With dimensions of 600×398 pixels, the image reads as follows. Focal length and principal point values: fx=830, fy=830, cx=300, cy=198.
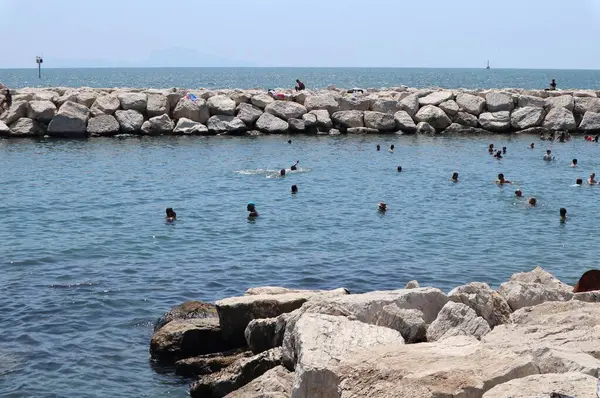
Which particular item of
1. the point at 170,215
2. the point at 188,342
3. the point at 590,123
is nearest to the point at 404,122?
the point at 590,123

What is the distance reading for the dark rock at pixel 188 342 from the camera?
41.2ft

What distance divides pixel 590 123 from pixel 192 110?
21.1 m

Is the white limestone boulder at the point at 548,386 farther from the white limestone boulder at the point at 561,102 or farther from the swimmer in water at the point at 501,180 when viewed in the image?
the white limestone boulder at the point at 561,102

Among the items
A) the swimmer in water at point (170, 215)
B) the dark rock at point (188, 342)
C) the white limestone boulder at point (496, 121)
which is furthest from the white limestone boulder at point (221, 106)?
the dark rock at point (188, 342)

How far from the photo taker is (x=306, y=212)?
2478 centimetres

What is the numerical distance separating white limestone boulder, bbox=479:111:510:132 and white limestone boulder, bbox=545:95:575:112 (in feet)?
8.28

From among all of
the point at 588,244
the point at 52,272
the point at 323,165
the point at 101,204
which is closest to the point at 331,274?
the point at 52,272

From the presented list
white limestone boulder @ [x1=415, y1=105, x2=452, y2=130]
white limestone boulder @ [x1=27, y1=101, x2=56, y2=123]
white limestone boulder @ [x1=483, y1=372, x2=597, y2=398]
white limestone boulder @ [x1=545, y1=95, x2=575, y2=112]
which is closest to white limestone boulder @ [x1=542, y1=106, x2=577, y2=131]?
white limestone boulder @ [x1=545, y1=95, x2=575, y2=112]

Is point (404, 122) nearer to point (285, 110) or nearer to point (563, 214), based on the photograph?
point (285, 110)

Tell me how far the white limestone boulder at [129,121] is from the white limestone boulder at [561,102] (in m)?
22.0

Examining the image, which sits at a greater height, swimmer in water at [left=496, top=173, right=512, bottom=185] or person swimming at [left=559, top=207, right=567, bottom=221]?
swimmer in water at [left=496, top=173, right=512, bottom=185]

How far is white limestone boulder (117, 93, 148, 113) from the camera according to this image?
41.9 m

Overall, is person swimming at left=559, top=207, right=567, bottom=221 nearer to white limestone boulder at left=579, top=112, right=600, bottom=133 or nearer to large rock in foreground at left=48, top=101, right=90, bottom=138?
white limestone boulder at left=579, top=112, right=600, bottom=133

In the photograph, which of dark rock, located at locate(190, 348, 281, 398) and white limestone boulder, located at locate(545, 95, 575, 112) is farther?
white limestone boulder, located at locate(545, 95, 575, 112)
